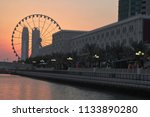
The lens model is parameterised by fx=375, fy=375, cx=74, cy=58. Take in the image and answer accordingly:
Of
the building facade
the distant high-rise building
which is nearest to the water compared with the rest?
the building facade

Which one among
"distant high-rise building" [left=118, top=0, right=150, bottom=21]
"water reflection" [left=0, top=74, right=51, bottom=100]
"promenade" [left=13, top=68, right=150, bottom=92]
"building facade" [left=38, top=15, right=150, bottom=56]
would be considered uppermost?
"distant high-rise building" [left=118, top=0, right=150, bottom=21]

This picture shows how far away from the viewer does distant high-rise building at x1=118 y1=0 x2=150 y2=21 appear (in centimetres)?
15725

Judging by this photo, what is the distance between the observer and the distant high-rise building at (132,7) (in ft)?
516

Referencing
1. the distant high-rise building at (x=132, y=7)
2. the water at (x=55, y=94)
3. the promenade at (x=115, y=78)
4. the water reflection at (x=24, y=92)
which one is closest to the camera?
the water at (x=55, y=94)

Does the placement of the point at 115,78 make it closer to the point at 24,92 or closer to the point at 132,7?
the point at 24,92

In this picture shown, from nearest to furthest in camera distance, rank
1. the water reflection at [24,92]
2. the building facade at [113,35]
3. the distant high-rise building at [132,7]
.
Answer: the water reflection at [24,92] < the building facade at [113,35] < the distant high-rise building at [132,7]

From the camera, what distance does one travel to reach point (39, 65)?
168 meters

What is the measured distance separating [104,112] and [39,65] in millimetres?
155229

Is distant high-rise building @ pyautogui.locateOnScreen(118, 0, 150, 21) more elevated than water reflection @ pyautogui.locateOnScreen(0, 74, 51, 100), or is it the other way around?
Result: distant high-rise building @ pyautogui.locateOnScreen(118, 0, 150, 21)

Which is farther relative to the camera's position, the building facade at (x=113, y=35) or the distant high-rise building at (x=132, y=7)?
the distant high-rise building at (x=132, y=7)

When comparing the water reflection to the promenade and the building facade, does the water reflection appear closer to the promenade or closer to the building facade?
the promenade

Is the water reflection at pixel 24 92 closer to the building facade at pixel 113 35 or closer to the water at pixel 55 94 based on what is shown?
the water at pixel 55 94

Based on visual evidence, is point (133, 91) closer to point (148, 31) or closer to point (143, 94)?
point (143, 94)

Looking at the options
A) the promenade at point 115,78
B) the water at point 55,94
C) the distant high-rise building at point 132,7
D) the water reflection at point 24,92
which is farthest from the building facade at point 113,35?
the water at point 55,94
